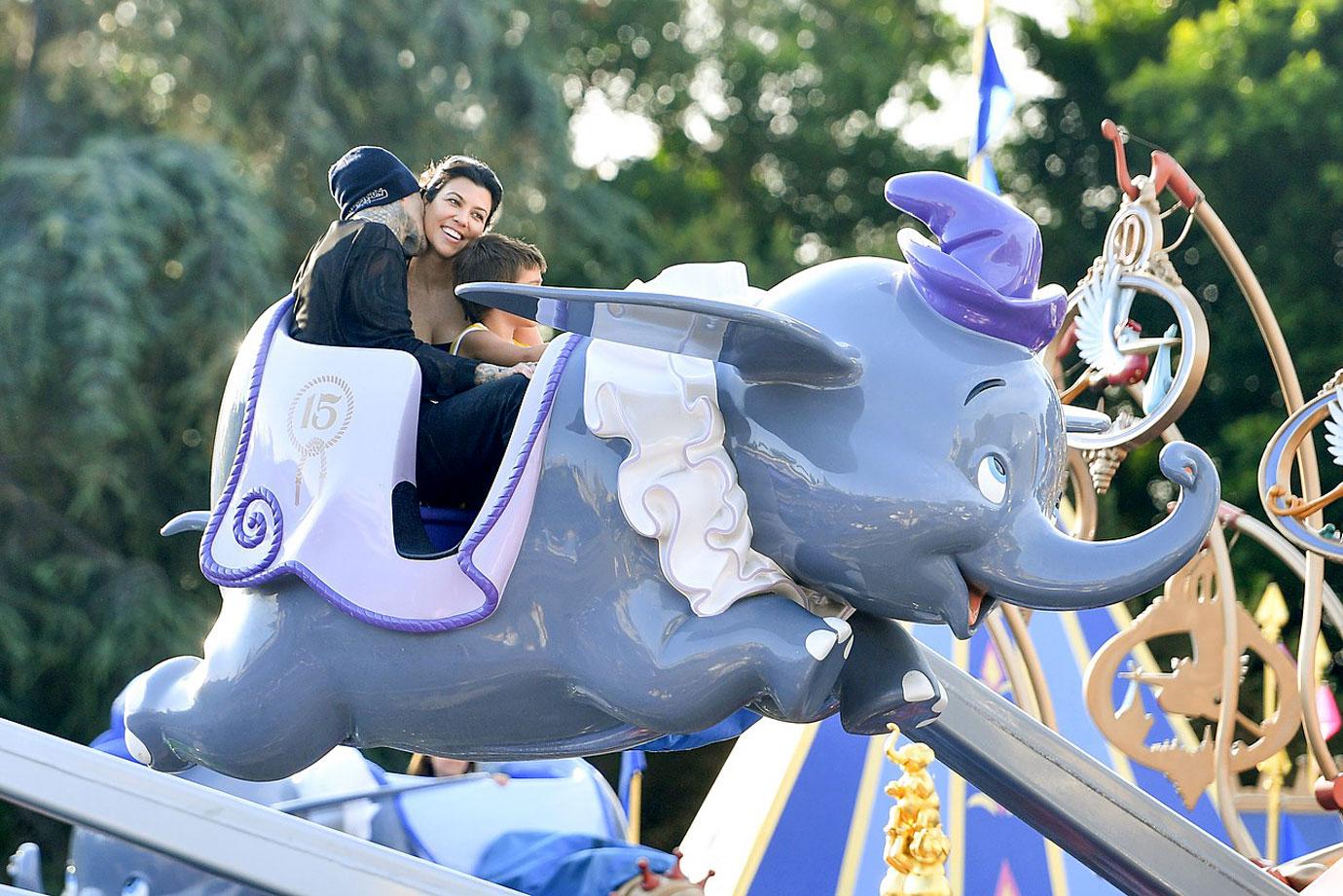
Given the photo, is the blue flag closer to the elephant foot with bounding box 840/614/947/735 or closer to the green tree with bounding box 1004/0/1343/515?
the elephant foot with bounding box 840/614/947/735

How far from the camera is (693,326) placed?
232cm

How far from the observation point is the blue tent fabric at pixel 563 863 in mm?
5012

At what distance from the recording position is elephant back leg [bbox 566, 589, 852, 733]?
2287mm

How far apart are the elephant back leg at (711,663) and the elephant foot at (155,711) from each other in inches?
24.7

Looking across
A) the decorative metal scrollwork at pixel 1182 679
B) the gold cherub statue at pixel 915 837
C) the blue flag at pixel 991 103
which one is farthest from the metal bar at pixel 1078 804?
the blue flag at pixel 991 103

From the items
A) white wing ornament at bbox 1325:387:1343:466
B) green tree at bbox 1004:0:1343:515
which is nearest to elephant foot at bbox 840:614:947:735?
white wing ornament at bbox 1325:387:1343:466

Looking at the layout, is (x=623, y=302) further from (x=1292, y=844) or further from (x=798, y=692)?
(x=1292, y=844)

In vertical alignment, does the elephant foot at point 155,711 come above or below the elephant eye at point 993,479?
below

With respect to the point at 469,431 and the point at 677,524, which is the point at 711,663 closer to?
the point at 677,524

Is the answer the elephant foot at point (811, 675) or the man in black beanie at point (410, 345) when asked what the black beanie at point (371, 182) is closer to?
the man in black beanie at point (410, 345)

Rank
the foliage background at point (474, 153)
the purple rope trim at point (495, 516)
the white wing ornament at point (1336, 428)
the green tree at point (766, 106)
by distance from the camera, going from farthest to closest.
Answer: the green tree at point (766, 106), the foliage background at point (474, 153), the white wing ornament at point (1336, 428), the purple rope trim at point (495, 516)

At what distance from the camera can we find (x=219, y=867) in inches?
79.0

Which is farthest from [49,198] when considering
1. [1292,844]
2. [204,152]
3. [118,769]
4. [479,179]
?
[118,769]

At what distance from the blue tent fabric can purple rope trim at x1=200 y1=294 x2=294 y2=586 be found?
256 centimetres
